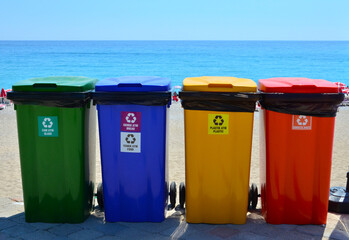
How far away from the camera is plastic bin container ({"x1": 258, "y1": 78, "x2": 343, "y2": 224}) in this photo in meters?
3.91

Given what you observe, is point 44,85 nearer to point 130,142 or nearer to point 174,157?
point 130,142

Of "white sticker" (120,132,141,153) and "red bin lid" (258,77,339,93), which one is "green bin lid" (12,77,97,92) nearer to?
"white sticker" (120,132,141,153)

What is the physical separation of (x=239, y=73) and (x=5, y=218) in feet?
158

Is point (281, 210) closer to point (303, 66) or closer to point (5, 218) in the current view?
point (5, 218)

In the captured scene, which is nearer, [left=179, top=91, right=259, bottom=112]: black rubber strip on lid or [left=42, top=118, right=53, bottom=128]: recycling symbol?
[left=179, top=91, right=259, bottom=112]: black rubber strip on lid

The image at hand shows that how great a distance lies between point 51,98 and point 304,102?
2442 millimetres

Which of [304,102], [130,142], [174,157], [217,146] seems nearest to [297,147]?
[304,102]

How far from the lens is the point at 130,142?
159 inches

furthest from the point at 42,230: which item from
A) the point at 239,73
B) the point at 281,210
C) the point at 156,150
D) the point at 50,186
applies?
the point at 239,73

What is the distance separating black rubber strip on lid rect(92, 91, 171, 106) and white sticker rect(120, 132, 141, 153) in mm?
316

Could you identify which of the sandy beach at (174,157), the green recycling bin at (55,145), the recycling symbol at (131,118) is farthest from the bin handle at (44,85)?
the sandy beach at (174,157)

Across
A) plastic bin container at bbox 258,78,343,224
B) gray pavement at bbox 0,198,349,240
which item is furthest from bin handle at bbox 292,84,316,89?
gray pavement at bbox 0,198,349,240

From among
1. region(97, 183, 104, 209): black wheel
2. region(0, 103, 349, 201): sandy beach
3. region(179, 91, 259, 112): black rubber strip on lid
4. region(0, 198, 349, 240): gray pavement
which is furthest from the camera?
region(0, 103, 349, 201): sandy beach

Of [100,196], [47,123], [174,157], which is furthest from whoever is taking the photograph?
[174,157]
